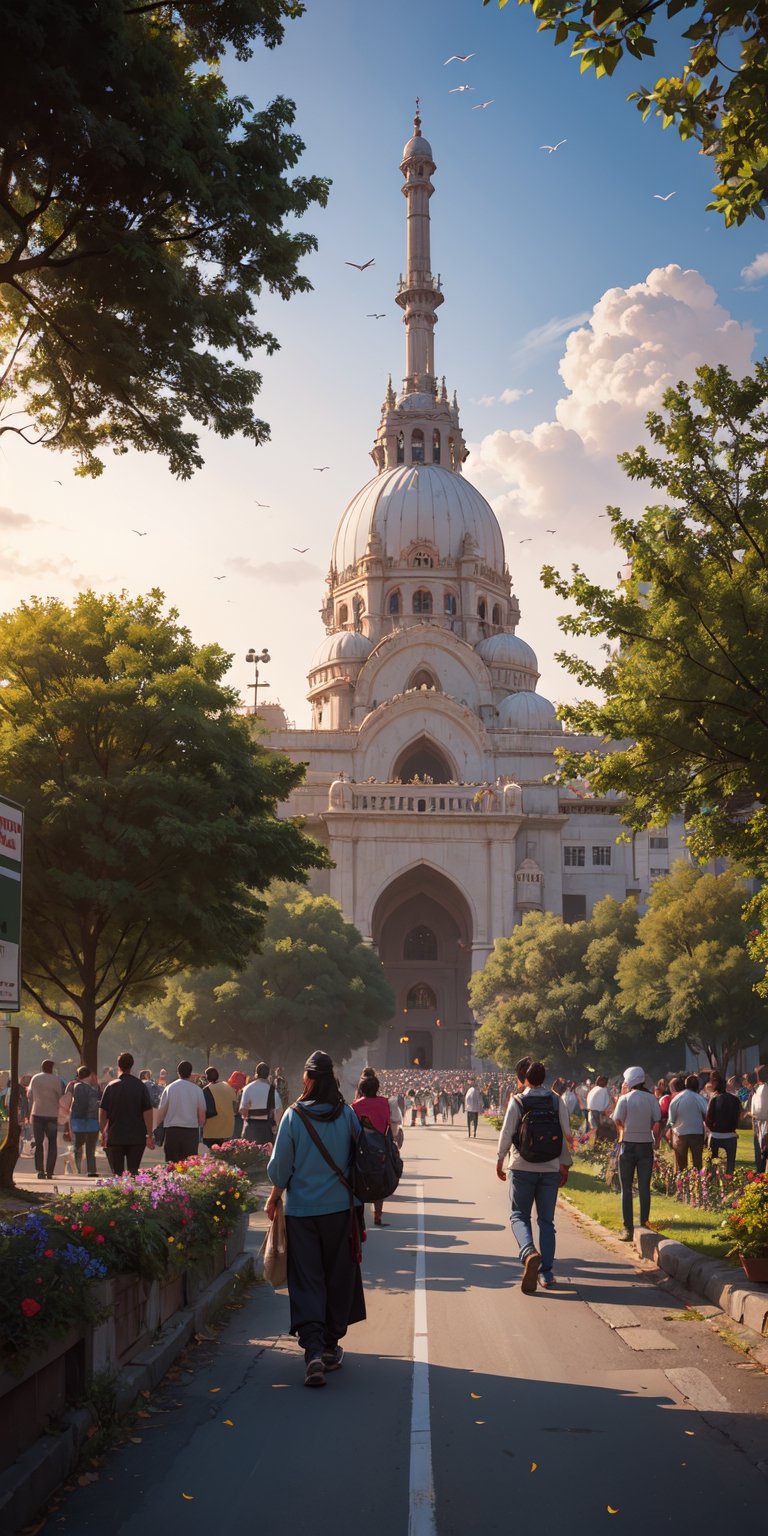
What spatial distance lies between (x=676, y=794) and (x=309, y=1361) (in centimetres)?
814

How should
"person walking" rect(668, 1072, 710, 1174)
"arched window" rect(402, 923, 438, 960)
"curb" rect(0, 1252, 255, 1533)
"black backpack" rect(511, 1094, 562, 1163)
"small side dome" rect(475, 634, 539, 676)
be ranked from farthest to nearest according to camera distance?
"small side dome" rect(475, 634, 539, 676), "arched window" rect(402, 923, 438, 960), "person walking" rect(668, 1072, 710, 1174), "black backpack" rect(511, 1094, 562, 1163), "curb" rect(0, 1252, 255, 1533)

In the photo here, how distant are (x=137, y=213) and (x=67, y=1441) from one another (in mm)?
8071

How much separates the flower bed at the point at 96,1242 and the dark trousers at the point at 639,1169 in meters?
4.40

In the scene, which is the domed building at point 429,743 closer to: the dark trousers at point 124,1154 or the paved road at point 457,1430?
the dark trousers at point 124,1154

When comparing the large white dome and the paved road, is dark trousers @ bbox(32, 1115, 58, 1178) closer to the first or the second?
the paved road

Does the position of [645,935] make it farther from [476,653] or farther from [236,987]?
[476,653]

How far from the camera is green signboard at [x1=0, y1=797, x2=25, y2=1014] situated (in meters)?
8.88

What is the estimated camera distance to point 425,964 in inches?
3196

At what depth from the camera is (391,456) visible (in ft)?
323

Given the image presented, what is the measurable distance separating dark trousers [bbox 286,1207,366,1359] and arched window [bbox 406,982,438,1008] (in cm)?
7302

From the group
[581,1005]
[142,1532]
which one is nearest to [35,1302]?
[142,1532]

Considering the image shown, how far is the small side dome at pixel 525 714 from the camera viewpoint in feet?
274

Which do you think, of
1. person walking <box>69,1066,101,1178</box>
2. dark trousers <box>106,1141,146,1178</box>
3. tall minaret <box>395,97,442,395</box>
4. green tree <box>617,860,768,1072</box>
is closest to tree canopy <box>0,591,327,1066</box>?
person walking <box>69,1066,101,1178</box>

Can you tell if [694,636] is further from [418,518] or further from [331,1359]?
[418,518]
